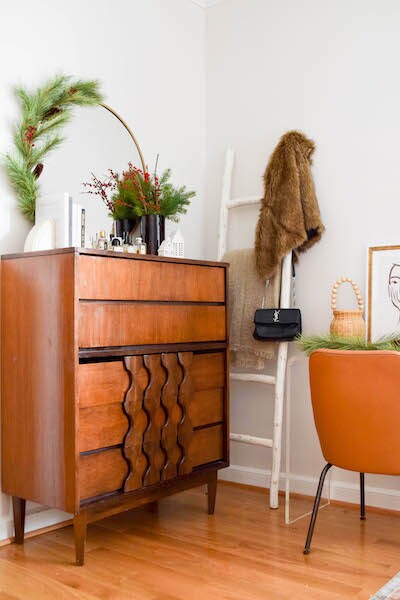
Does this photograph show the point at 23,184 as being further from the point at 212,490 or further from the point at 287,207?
the point at 212,490

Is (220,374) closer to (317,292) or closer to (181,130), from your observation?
(317,292)

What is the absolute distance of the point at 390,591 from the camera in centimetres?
210

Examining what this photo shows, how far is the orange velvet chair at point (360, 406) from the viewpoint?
2.27 meters

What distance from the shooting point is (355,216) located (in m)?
3.14

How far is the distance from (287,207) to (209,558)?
1636 millimetres

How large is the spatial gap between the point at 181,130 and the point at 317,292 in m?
1.21

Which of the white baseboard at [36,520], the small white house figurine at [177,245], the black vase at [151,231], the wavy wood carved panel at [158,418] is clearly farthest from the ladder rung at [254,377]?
the white baseboard at [36,520]

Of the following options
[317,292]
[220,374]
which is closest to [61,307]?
[220,374]

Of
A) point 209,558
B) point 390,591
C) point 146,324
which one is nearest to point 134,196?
point 146,324

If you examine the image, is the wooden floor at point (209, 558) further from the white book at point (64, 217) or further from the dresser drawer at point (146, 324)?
the white book at point (64, 217)

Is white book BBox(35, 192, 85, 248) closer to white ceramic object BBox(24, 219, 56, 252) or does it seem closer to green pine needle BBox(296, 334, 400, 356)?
white ceramic object BBox(24, 219, 56, 252)

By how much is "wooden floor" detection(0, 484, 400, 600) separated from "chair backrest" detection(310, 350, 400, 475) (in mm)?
389

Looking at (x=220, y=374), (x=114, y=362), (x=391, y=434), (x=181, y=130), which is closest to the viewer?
(x=391, y=434)

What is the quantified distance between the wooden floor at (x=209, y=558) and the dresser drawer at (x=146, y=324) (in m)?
0.82
